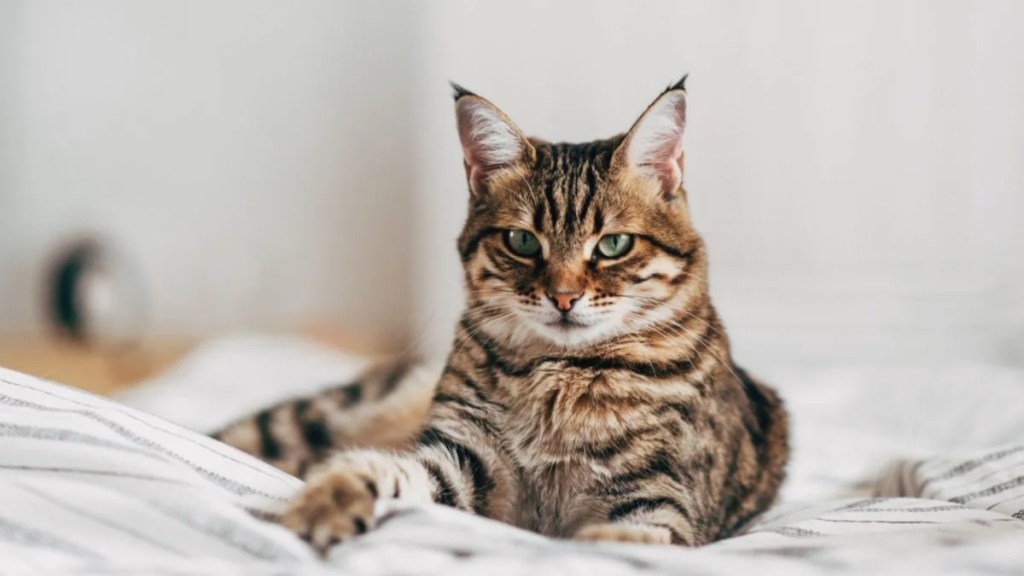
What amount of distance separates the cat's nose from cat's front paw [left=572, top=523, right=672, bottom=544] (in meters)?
0.26

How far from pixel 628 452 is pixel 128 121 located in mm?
3406

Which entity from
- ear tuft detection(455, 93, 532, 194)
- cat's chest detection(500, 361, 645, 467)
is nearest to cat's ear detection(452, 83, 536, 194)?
ear tuft detection(455, 93, 532, 194)

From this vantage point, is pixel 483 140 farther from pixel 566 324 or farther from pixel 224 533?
pixel 224 533

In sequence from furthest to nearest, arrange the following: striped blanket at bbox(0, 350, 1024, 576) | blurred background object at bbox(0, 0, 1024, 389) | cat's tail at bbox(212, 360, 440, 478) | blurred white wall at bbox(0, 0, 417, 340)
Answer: blurred white wall at bbox(0, 0, 417, 340), blurred background object at bbox(0, 0, 1024, 389), cat's tail at bbox(212, 360, 440, 478), striped blanket at bbox(0, 350, 1024, 576)

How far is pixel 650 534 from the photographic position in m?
0.92

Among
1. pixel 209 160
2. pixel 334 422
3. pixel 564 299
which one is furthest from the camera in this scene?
pixel 209 160

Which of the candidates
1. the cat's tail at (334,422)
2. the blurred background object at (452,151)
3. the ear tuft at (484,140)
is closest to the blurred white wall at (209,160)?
the blurred background object at (452,151)

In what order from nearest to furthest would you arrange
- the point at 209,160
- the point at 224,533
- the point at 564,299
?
the point at 224,533 → the point at 564,299 → the point at 209,160

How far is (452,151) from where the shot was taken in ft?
6.91

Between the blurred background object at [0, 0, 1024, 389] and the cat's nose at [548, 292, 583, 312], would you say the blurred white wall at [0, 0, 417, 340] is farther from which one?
the cat's nose at [548, 292, 583, 312]

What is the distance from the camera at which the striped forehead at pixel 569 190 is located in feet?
3.57

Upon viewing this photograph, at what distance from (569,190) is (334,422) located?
68cm

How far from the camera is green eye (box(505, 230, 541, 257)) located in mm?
1106

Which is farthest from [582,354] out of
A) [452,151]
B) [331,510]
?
[452,151]
